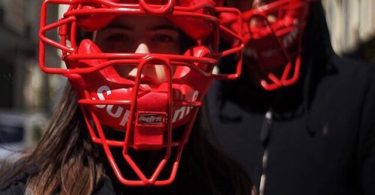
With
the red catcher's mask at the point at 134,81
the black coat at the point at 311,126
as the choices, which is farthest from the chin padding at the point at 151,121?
the black coat at the point at 311,126

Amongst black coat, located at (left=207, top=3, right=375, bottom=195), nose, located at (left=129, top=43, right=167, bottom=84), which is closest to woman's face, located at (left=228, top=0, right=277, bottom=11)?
black coat, located at (left=207, top=3, right=375, bottom=195)

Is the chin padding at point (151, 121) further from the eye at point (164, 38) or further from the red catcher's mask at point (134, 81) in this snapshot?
the eye at point (164, 38)

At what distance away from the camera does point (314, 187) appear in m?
2.29

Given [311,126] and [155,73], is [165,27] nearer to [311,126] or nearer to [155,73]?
[155,73]

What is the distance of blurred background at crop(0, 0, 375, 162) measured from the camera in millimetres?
4262

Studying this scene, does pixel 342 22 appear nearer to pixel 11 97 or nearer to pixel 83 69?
pixel 83 69

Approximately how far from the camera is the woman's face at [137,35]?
70.3 inches

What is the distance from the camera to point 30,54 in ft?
65.8

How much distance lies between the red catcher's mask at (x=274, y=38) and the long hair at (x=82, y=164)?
45cm

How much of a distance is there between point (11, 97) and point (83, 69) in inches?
830

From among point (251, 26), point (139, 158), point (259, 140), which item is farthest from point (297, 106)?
point (139, 158)

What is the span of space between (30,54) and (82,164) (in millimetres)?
18807

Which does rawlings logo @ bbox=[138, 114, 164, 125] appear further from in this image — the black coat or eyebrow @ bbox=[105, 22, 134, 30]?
the black coat

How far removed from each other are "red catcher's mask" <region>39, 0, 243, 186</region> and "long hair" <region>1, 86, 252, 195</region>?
9 centimetres
